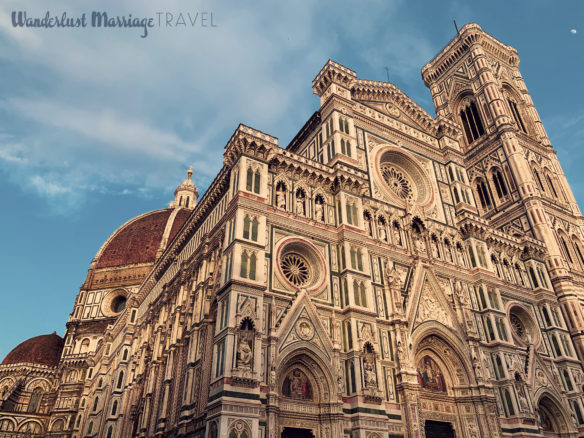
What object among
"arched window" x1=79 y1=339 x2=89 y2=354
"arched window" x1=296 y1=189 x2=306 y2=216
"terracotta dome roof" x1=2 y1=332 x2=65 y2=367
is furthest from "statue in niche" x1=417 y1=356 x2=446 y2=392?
"terracotta dome roof" x1=2 y1=332 x2=65 y2=367

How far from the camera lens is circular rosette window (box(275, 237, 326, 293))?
2127cm

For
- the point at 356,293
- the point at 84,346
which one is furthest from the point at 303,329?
the point at 84,346

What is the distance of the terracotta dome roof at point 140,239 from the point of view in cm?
6425

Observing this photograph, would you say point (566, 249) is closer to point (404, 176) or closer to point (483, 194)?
point (483, 194)

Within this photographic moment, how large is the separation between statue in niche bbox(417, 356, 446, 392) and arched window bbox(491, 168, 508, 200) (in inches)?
887

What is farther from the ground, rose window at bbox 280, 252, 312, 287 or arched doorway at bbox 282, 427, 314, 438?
rose window at bbox 280, 252, 312, 287

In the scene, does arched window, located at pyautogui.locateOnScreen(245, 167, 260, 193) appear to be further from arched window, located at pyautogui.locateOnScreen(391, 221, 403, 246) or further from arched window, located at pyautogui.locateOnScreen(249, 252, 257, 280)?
arched window, located at pyautogui.locateOnScreen(391, 221, 403, 246)

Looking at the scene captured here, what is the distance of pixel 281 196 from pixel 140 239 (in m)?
50.3

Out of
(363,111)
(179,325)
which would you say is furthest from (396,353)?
(363,111)

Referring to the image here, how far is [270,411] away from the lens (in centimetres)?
1705

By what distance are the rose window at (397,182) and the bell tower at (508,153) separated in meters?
7.44

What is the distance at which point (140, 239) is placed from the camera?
67.9 metres

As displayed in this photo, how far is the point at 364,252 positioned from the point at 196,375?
33.1ft

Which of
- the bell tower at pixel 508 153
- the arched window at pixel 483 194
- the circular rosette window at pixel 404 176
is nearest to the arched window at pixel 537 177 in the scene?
the bell tower at pixel 508 153
